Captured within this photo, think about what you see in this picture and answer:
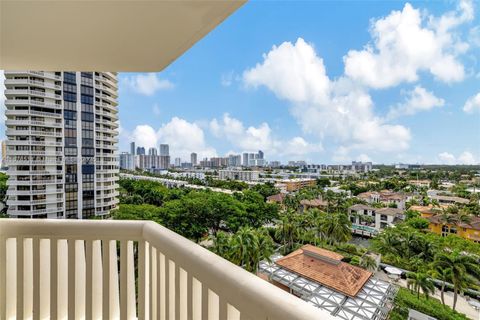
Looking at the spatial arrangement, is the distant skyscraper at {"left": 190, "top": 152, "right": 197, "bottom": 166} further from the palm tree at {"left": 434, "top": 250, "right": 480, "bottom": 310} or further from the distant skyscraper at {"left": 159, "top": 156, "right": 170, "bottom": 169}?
the palm tree at {"left": 434, "top": 250, "right": 480, "bottom": 310}

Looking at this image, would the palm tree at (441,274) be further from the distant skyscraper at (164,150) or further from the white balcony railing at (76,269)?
the distant skyscraper at (164,150)

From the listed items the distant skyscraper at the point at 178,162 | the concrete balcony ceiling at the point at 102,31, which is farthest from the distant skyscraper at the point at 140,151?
the concrete balcony ceiling at the point at 102,31

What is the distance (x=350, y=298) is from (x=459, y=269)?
1.37m

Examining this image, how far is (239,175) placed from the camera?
7461mm

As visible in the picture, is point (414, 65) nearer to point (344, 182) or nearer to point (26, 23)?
point (344, 182)

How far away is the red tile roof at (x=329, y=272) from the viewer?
2256 mm

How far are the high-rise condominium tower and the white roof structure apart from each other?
7703 millimetres

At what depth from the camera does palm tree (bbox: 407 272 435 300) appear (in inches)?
111

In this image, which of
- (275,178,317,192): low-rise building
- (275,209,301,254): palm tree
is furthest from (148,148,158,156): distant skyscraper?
(275,209,301,254): palm tree

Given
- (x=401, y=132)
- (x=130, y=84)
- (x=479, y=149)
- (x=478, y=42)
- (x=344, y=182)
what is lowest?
(x=344, y=182)

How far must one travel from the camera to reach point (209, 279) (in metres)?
0.61

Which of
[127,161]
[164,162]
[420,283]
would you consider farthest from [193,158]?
[420,283]

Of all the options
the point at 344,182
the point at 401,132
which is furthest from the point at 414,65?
the point at 344,182

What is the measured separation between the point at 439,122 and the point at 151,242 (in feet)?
12.9
